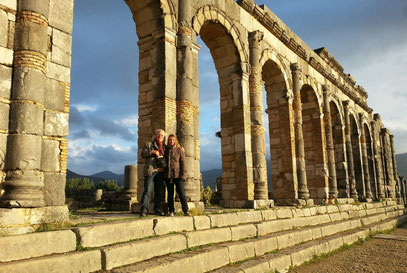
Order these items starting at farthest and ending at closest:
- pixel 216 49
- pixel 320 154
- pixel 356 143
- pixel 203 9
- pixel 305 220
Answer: pixel 356 143
pixel 320 154
pixel 216 49
pixel 203 9
pixel 305 220

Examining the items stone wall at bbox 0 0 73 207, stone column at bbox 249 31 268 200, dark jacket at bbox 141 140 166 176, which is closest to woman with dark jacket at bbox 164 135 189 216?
dark jacket at bbox 141 140 166 176

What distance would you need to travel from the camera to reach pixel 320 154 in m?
15.8

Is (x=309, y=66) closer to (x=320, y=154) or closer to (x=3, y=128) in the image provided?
(x=320, y=154)

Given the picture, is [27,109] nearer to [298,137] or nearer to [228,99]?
[228,99]

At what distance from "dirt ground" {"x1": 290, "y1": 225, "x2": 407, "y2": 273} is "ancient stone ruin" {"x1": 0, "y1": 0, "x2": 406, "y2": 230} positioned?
9.54ft

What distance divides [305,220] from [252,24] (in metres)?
7.12

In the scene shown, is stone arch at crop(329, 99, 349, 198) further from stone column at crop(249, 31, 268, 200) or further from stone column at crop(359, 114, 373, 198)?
stone column at crop(249, 31, 268, 200)

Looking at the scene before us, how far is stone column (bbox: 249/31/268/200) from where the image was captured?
10.4 meters

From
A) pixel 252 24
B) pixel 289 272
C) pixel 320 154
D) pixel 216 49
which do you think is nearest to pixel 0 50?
pixel 289 272

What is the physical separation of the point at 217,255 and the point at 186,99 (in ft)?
13.2

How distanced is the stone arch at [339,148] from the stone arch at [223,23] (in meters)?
9.22

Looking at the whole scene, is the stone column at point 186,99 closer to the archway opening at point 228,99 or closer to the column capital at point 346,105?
the archway opening at point 228,99

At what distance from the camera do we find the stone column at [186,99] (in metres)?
7.64

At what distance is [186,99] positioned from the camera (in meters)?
7.86
